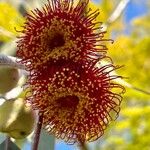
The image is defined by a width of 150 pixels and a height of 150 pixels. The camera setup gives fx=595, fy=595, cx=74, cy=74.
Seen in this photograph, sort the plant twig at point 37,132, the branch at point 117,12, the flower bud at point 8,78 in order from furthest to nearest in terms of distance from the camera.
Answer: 1. the branch at point 117,12
2. the flower bud at point 8,78
3. the plant twig at point 37,132

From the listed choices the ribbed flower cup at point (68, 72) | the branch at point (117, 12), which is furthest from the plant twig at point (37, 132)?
the branch at point (117, 12)

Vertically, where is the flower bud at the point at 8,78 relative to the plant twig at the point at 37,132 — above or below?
above

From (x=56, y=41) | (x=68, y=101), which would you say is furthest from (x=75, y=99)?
(x=56, y=41)

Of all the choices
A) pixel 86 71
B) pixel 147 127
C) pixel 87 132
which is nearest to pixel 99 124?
pixel 87 132

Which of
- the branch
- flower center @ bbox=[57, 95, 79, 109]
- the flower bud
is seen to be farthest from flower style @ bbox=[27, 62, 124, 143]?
the branch

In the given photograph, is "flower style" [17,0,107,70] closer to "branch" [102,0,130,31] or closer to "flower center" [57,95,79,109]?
"flower center" [57,95,79,109]

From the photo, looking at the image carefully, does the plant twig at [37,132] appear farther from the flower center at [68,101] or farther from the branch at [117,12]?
the branch at [117,12]

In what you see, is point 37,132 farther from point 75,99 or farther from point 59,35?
point 59,35

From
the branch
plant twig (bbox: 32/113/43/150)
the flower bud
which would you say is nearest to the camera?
plant twig (bbox: 32/113/43/150)
